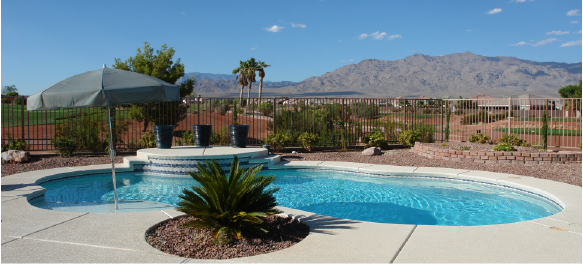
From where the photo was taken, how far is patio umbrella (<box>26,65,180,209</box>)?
5.22 meters

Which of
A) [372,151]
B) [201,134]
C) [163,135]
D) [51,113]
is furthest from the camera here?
[51,113]

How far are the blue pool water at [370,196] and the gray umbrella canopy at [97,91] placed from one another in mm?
1752

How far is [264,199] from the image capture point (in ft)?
13.6

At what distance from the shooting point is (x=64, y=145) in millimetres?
11555

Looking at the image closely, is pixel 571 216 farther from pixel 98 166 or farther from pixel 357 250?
pixel 98 166

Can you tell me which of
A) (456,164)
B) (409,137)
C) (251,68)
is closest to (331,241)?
(456,164)

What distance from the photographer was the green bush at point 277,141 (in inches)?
506

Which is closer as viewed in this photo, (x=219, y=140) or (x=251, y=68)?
(x=219, y=140)

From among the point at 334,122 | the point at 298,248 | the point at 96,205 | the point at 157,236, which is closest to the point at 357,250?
the point at 298,248

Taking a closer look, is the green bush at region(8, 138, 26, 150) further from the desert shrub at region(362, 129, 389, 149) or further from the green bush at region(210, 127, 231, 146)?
the desert shrub at region(362, 129, 389, 149)

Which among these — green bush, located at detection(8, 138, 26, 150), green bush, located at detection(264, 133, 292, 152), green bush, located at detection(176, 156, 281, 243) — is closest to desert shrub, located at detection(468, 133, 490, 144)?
green bush, located at detection(264, 133, 292, 152)

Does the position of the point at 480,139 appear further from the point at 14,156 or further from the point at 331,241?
the point at 14,156

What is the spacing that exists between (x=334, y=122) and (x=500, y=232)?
1032 cm

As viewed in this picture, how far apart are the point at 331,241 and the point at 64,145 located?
1066cm
